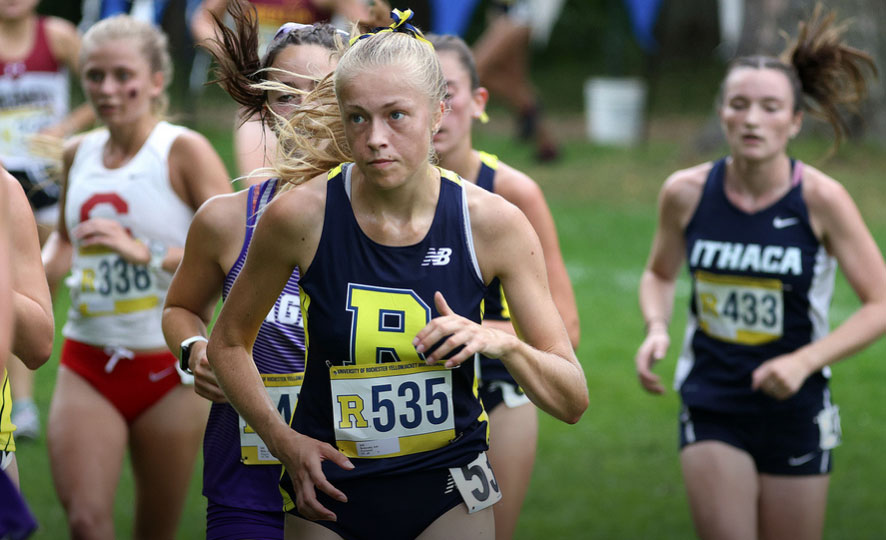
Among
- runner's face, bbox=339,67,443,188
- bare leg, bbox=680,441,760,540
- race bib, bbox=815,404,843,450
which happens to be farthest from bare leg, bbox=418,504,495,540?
race bib, bbox=815,404,843,450

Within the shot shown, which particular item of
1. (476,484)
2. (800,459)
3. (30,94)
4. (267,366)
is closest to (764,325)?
(800,459)

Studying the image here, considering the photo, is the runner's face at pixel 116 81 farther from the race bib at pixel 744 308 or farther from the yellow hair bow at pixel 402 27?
the race bib at pixel 744 308

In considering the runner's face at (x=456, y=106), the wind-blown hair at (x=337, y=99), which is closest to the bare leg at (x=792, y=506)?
the runner's face at (x=456, y=106)

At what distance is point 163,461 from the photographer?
4395 millimetres

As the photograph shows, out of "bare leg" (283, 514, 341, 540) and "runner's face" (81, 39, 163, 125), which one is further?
"runner's face" (81, 39, 163, 125)

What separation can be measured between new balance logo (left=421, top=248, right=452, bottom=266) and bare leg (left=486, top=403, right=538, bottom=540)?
131cm

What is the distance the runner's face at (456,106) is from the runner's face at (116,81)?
3.93 ft

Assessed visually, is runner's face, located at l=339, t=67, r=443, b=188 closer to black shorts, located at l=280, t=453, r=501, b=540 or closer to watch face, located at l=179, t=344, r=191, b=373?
black shorts, located at l=280, t=453, r=501, b=540

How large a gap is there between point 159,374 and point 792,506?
2.31 meters

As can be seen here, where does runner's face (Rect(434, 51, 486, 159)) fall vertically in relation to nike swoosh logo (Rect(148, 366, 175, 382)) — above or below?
above

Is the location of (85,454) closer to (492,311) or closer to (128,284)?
(128,284)

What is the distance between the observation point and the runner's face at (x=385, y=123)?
107 inches

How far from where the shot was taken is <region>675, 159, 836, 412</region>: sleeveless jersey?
4.33 meters

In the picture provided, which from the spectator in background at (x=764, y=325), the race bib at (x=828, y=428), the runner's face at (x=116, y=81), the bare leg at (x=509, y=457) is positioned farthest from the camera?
the runner's face at (x=116, y=81)
